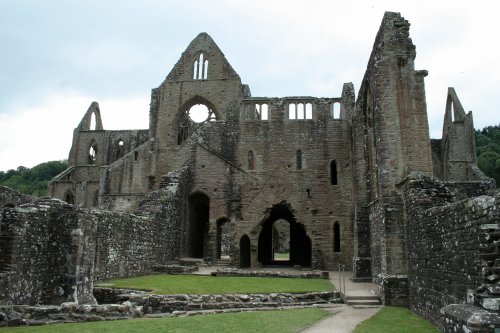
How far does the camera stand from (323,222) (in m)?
25.4

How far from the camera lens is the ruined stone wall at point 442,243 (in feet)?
25.0

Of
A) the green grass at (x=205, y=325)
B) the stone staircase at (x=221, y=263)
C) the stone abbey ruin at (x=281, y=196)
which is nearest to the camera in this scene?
the green grass at (x=205, y=325)

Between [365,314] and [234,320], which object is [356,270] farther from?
[234,320]

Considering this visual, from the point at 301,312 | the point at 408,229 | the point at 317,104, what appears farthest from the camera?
the point at 317,104

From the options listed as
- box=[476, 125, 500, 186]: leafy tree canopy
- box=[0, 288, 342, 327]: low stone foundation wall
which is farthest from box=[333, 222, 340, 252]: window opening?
box=[476, 125, 500, 186]: leafy tree canopy

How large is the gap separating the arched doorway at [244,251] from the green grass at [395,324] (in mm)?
14049

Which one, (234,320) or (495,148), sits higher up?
(495,148)

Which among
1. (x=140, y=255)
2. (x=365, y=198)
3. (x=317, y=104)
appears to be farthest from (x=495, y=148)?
(x=140, y=255)

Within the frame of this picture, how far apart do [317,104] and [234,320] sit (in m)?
19.5

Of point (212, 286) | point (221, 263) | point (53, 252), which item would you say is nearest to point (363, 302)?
point (212, 286)

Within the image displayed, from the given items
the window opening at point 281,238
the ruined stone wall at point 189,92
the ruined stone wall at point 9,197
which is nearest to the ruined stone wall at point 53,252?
the ruined stone wall at point 9,197

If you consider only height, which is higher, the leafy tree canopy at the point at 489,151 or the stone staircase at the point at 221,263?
the leafy tree canopy at the point at 489,151

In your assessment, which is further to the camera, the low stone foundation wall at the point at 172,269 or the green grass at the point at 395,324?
the low stone foundation wall at the point at 172,269

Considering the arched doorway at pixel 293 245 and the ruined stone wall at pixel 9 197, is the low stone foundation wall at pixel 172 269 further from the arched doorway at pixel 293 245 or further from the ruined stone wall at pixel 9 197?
the arched doorway at pixel 293 245
